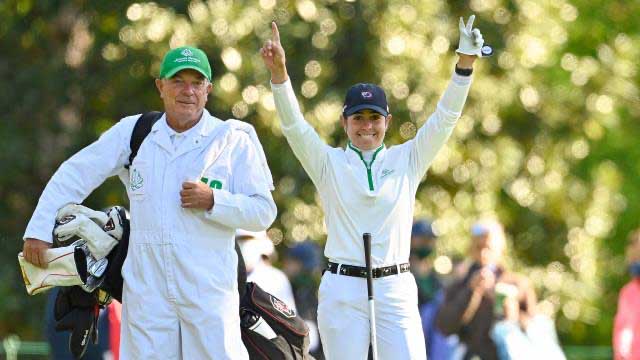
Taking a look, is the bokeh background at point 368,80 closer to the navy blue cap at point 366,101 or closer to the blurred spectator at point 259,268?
the blurred spectator at point 259,268

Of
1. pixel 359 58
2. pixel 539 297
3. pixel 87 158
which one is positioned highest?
pixel 359 58

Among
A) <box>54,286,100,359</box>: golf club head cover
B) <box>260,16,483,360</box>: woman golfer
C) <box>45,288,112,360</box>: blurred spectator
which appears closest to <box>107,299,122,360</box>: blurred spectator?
<box>45,288,112,360</box>: blurred spectator

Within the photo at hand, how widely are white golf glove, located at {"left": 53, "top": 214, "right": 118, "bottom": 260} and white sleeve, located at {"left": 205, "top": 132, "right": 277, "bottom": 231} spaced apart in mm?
655

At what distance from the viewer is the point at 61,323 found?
28.3 feet

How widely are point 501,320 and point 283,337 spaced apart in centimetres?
358

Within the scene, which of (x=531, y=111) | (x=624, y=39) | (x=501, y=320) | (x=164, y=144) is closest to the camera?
(x=164, y=144)

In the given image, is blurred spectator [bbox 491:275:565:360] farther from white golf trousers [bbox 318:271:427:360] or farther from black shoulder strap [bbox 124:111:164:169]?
black shoulder strap [bbox 124:111:164:169]

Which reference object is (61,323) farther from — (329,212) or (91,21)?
(91,21)

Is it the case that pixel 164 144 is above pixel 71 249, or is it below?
above

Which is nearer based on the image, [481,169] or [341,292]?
[341,292]

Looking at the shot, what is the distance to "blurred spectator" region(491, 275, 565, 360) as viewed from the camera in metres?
11.9

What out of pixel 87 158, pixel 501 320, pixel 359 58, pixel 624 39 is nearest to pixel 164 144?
pixel 87 158

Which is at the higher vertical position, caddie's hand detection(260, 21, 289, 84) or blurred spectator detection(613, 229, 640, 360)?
caddie's hand detection(260, 21, 289, 84)

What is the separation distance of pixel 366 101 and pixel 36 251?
211 cm
